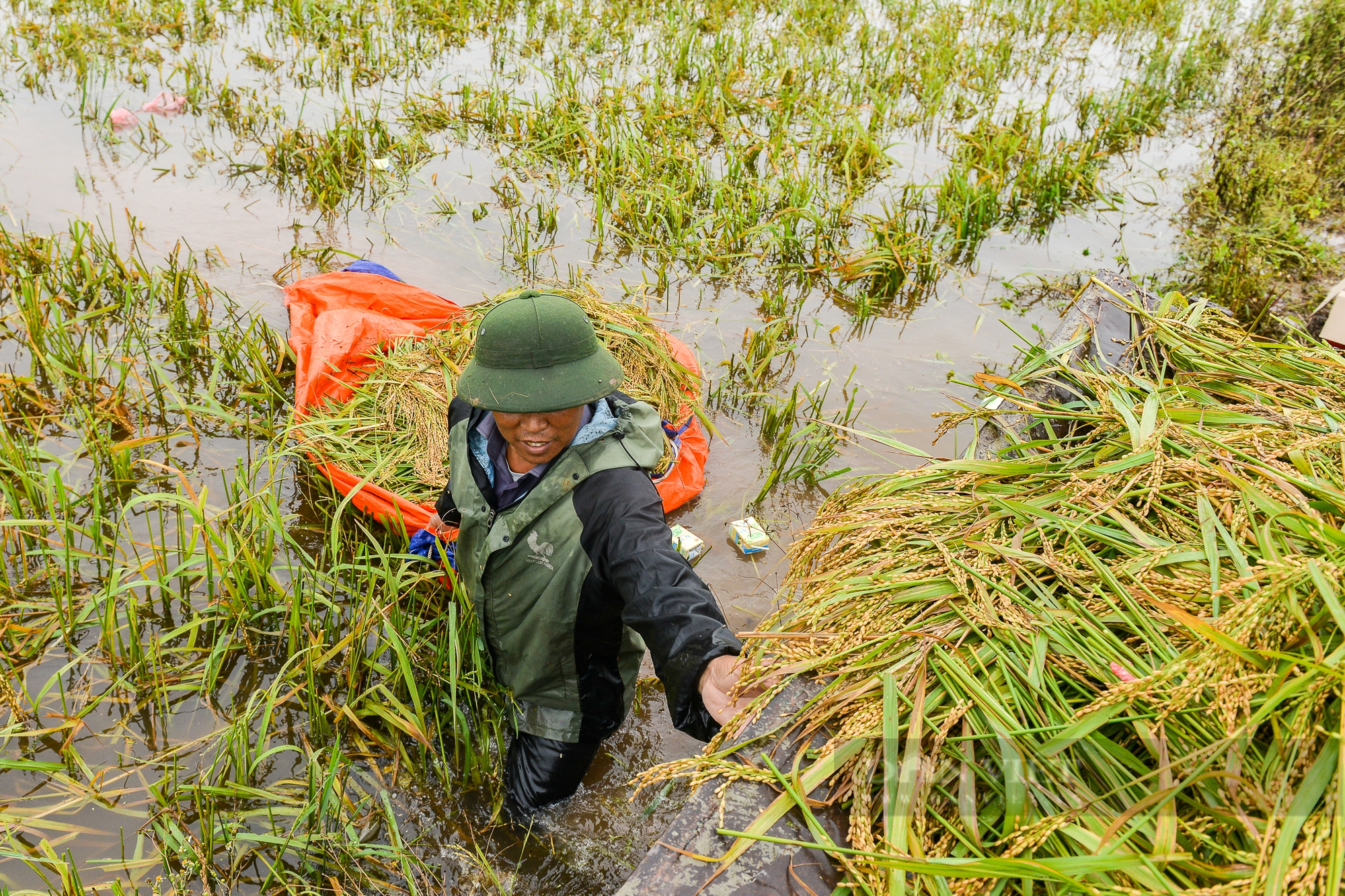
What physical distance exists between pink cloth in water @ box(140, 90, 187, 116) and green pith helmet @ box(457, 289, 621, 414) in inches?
233

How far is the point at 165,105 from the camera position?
6.05m

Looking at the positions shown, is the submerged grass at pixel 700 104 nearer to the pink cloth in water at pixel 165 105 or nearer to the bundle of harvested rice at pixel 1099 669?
the pink cloth in water at pixel 165 105

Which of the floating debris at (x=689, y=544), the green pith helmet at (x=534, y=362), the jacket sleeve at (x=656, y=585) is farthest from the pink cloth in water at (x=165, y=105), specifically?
the jacket sleeve at (x=656, y=585)

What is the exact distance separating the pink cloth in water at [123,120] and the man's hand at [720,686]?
6.46m

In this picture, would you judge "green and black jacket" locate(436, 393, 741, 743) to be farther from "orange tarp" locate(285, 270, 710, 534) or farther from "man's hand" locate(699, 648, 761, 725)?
"orange tarp" locate(285, 270, 710, 534)

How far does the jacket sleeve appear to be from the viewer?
140cm

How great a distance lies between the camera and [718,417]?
3951 millimetres

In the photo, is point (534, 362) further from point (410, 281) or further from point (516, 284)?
point (410, 281)

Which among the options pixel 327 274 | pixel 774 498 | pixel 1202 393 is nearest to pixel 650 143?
pixel 327 274

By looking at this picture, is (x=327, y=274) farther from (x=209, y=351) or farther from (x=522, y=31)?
(x=522, y=31)

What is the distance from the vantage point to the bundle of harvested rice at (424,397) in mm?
3203

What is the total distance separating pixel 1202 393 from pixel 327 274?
381cm

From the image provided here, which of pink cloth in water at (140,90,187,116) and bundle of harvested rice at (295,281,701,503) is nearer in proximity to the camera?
bundle of harvested rice at (295,281,701,503)

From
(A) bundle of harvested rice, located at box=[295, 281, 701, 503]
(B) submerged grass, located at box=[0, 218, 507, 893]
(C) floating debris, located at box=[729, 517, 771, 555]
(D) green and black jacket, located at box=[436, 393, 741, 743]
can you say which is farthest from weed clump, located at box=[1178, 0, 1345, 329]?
(B) submerged grass, located at box=[0, 218, 507, 893]
